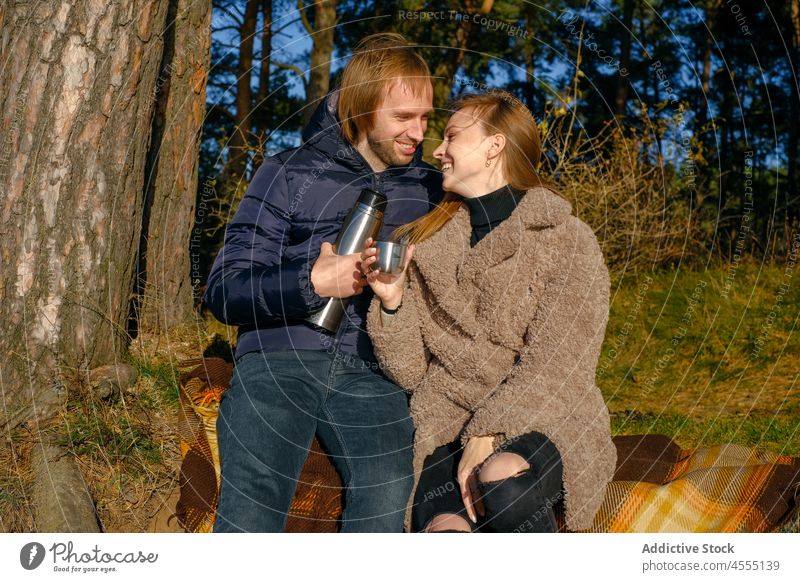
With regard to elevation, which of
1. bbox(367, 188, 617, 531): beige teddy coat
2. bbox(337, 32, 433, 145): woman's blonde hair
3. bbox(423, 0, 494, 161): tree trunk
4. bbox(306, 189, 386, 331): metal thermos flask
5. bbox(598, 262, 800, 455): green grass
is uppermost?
bbox(423, 0, 494, 161): tree trunk

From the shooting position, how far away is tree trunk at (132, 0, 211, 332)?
5676 millimetres

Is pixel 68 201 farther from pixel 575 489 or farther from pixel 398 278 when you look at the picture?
pixel 575 489

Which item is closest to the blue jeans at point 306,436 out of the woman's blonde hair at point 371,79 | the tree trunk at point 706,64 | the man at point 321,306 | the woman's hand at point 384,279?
the man at point 321,306

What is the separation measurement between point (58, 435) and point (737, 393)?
13.3 ft

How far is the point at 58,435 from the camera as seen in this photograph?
4203mm

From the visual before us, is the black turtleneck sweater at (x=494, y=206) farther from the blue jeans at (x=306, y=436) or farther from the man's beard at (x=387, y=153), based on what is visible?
the blue jeans at (x=306, y=436)

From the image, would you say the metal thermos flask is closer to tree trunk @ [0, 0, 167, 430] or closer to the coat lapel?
the coat lapel

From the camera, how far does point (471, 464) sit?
10.3ft

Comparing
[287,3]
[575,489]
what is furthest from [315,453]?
[287,3]

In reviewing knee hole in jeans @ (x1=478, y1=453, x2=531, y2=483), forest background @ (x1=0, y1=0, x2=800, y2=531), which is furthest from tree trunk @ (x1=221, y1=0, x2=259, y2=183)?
knee hole in jeans @ (x1=478, y1=453, x2=531, y2=483)

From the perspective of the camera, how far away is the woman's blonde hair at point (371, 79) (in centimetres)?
368

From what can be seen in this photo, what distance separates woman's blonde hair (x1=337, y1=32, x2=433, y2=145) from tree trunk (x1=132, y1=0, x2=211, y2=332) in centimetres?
228

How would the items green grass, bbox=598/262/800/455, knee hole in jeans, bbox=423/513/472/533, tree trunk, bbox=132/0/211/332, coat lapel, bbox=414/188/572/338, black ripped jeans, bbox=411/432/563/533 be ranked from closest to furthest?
black ripped jeans, bbox=411/432/563/533 < knee hole in jeans, bbox=423/513/472/533 < coat lapel, bbox=414/188/572/338 < green grass, bbox=598/262/800/455 < tree trunk, bbox=132/0/211/332

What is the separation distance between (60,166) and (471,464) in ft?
8.27
